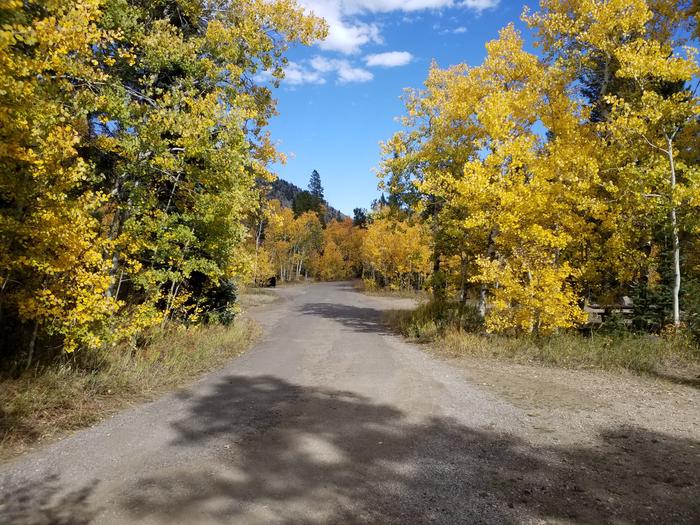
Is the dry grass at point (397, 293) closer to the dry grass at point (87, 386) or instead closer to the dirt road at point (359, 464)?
the dry grass at point (87, 386)

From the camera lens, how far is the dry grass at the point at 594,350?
366 inches

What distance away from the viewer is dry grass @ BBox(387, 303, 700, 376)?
9305mm

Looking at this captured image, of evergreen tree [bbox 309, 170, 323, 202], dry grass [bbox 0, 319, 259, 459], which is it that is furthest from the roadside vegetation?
evergreen tree [bbox 309, 170, 323, 202]

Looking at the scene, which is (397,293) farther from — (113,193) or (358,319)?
(113,193)

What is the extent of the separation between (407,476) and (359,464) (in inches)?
23.0

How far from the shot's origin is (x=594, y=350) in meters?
10.2

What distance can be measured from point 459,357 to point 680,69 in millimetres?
9433

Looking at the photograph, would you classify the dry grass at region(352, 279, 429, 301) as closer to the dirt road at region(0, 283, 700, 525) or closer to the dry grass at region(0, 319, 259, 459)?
the dry grass at region(0, 319, 259, 459)

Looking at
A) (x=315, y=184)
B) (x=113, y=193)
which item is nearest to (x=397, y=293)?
(x=113, y=193)

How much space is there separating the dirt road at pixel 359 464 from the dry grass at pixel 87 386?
1.47 ft

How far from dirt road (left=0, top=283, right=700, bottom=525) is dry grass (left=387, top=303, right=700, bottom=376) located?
1.66 meters

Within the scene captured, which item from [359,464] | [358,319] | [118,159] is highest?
[118,159]

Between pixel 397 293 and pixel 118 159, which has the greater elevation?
pixel 118 159

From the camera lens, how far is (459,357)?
11.4 m
